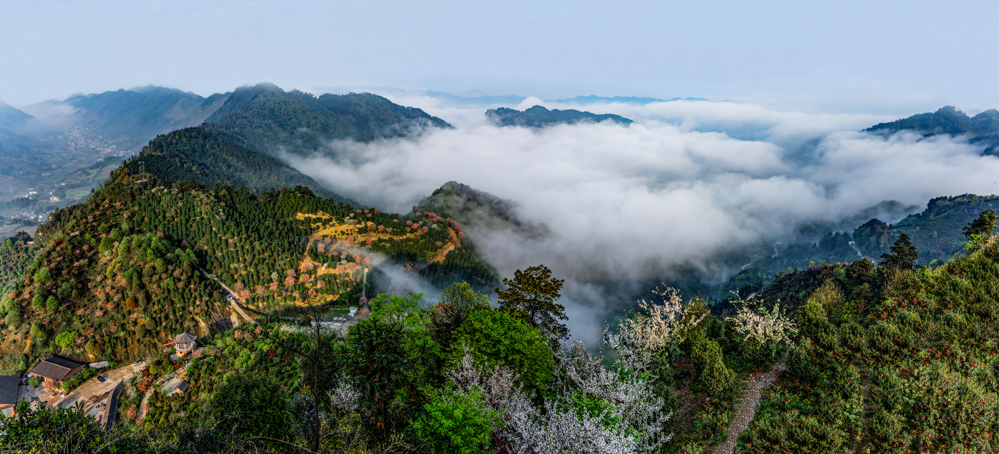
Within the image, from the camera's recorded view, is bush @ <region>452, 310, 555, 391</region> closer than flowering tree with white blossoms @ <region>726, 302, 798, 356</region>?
Yes

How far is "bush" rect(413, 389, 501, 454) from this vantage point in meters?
20.4

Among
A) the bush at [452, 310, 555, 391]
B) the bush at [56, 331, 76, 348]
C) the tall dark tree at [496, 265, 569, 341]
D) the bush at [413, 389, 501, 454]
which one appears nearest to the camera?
the bush at [413, 389, 501, 454]

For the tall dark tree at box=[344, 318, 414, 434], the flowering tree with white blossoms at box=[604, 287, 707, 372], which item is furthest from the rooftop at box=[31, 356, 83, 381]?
the flowering tree with white blossoms at box=[604, 287, 707, 372]

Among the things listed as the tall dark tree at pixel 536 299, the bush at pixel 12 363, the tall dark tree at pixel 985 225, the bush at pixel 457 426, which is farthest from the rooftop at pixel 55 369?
the tall dark tree at pixel 985 225

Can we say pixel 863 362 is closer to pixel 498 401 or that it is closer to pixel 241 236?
pixel 498 401

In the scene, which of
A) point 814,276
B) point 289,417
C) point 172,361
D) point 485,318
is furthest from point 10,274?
point 814,276

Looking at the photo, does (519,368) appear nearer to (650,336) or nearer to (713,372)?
(713,372)

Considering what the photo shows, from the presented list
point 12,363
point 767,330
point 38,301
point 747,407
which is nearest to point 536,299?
point 747,407

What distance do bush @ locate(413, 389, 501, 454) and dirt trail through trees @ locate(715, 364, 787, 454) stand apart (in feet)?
54.4

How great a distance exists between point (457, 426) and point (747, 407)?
76.0 feet

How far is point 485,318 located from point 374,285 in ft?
229

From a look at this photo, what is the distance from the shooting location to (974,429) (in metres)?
20.9

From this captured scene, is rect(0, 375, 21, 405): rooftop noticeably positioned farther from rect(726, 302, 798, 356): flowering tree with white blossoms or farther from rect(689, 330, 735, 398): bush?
rect(726, 302, 798, 356): flowering tree with white blossoms

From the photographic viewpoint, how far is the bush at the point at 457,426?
803 inches
